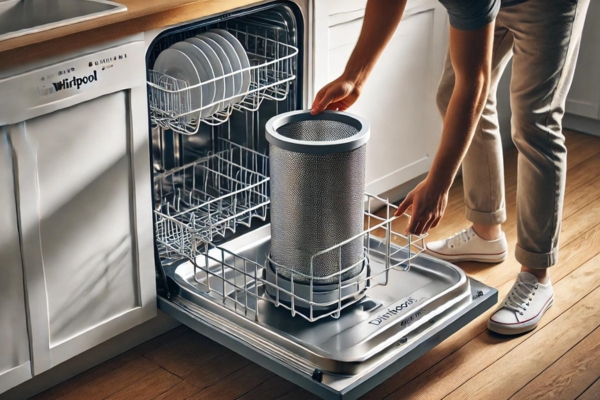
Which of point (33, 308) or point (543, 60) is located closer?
point (33, 308)

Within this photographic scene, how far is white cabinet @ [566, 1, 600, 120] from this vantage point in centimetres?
348

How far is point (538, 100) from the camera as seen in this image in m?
2.11

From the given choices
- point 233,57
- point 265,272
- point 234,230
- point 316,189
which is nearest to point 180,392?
point 265,272

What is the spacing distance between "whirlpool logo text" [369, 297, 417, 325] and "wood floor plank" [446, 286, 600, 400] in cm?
24

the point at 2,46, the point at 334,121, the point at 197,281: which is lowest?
the point at 197,281

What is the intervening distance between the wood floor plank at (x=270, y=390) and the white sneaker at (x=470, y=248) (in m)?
0.78

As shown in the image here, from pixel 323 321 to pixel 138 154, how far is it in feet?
1.92

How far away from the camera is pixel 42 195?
5.70ft

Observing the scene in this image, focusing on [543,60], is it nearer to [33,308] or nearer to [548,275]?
[548,275]

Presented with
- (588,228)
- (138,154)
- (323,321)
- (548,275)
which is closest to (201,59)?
(138,154)

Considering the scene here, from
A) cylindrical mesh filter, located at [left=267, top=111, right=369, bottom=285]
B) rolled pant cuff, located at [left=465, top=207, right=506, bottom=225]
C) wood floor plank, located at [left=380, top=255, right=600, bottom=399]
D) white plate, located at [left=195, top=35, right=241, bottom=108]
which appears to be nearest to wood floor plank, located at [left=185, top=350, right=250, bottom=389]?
cylindrical mesh filter, located at [left=267, top=111, right=369, bottom=285]

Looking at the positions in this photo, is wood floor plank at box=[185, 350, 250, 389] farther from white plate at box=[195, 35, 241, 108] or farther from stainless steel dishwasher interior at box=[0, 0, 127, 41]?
stainless steel dishwasher interior at box=[0, 0, 127, 41]

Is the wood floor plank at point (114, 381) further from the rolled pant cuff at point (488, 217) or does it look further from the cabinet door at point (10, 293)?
the rolled pant cuff at point (488, 217)

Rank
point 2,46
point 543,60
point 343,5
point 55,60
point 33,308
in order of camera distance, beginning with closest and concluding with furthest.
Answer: point 2,46
point 55,60
point 33,308
point 543,60
point 343,5
